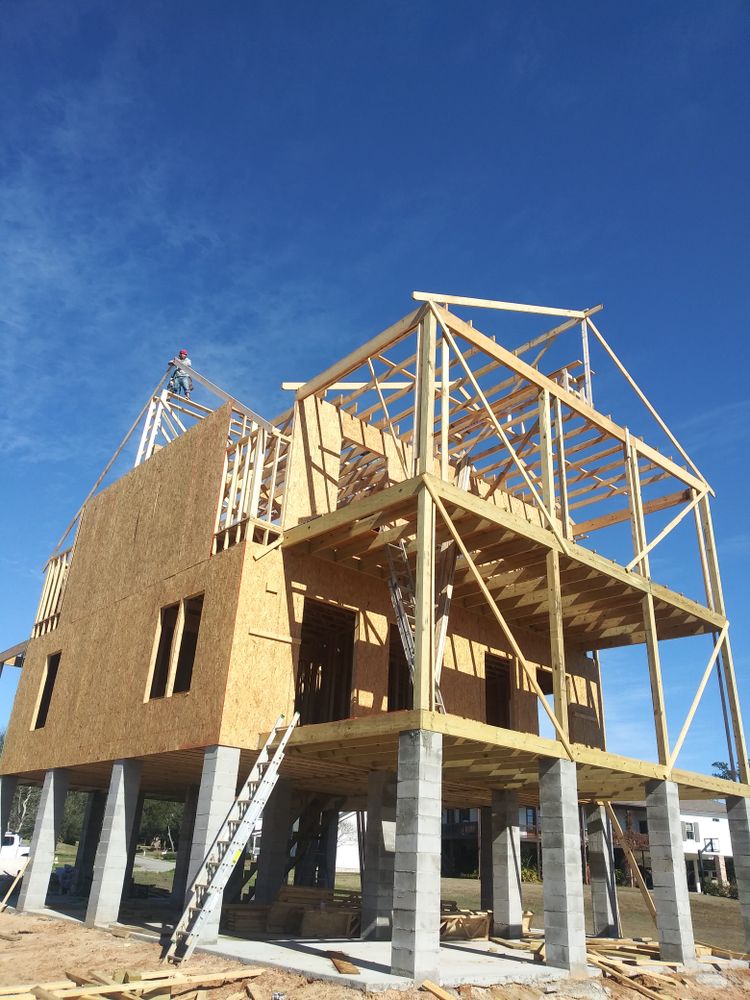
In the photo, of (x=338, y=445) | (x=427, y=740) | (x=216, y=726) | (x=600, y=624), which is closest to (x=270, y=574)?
(x=216, y=726)

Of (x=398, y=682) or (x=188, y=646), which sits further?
(x=188, y=646)

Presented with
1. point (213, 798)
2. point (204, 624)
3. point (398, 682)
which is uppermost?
point (398, 682)

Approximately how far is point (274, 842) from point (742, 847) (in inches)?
452

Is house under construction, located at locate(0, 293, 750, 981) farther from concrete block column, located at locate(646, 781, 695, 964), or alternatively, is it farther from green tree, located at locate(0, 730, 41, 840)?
green tree, located at locate(0, 730, 41, 840)

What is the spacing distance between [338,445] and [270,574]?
474 centimetres

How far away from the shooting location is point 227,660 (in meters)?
15.7

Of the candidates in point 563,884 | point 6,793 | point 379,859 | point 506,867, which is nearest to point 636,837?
point 506,867

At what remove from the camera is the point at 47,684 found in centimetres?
2489

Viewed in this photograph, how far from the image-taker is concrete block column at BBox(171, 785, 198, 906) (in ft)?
72.1

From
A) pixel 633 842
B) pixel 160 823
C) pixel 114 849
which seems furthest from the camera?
pixel 160 823

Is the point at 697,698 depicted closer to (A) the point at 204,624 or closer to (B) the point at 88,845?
(A) the point at 204,624

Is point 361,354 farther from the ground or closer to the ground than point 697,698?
farther from the ground

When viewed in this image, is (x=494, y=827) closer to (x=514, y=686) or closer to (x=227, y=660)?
(x=514, y=686)

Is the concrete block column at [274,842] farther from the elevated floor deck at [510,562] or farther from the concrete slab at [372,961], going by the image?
the elevated floor deck at [510,562]
